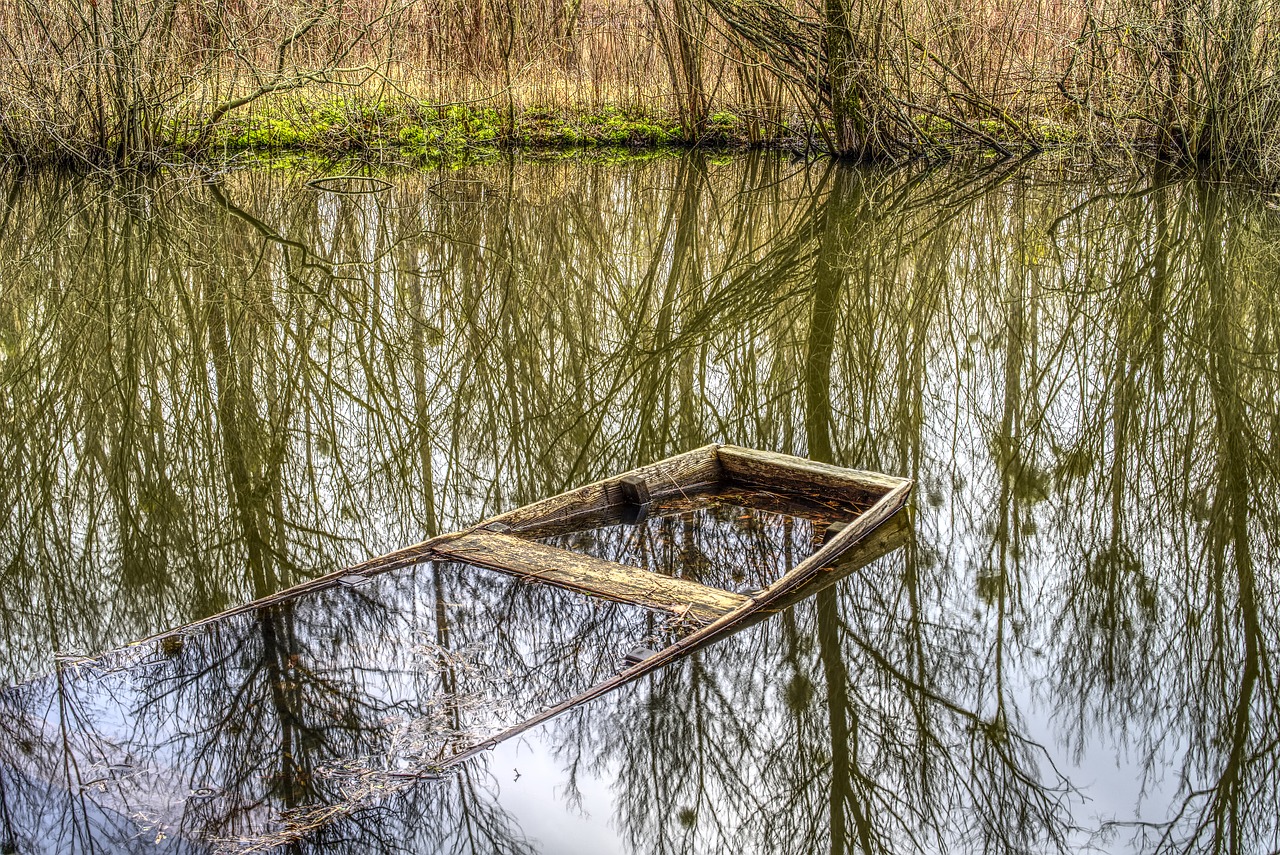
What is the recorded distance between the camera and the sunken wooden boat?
2.94 metres

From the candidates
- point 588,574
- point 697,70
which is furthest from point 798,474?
point 697,70

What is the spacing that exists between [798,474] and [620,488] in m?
0.70

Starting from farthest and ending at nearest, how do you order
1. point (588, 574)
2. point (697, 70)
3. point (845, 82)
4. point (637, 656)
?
point (697, 70)
point (845, 82)
point (588, 574)
point (637, 656)

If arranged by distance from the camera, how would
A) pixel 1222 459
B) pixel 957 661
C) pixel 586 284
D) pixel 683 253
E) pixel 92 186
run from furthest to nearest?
pixel 92 186, pixel 683 253, pixel 586 284, pixel 1222 459, pixel 957 661

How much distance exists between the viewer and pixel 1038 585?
14.3 feet

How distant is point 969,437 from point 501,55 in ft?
41.1

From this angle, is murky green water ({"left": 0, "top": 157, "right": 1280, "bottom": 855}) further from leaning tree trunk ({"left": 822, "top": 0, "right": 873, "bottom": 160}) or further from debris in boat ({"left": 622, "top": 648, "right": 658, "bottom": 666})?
leaning tree trunk ({"left": 822, "top": 0, "right": 873, "bottom": 160})

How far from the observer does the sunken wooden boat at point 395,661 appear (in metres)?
2.94

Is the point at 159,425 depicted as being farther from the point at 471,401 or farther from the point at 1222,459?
the point at 1222,459

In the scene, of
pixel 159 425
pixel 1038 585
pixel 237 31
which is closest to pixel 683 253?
pixel 159 425

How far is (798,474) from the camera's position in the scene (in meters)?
4.91

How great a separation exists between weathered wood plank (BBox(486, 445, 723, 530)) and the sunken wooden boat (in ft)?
0.03

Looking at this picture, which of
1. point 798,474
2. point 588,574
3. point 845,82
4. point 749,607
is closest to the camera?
point 749,607

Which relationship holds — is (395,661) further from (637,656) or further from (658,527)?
(658,527)
